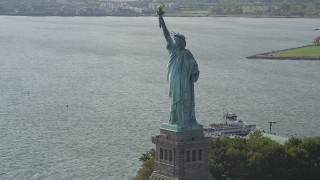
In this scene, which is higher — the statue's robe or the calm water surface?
the statue's robe

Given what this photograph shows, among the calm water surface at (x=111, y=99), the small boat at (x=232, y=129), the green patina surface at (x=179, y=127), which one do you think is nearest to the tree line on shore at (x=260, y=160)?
the green patina surface at (x=179, y=127)

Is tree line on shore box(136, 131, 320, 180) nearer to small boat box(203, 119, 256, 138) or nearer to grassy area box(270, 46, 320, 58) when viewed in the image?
small boat box(203, 119, 256, 138)

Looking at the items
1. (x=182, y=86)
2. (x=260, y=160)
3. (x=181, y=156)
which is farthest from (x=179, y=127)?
(x=260, y=160)

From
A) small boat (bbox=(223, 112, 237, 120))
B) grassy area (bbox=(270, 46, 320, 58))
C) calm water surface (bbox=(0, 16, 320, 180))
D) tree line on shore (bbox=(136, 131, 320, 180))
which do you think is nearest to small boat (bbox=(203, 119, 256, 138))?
calm water surface (bbox=(0, 16, 320, 180))

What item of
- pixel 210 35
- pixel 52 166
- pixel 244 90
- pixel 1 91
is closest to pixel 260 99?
pixel 244 90

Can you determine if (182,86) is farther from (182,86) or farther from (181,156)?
(181,156)

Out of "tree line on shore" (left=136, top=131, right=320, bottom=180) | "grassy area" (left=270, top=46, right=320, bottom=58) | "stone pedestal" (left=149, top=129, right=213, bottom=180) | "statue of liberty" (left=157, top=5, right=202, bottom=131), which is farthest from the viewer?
"grassy area" (left=270, top=46, right=320, bottom=58)

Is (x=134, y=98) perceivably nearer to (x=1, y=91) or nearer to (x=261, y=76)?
(x=1, y=91)
